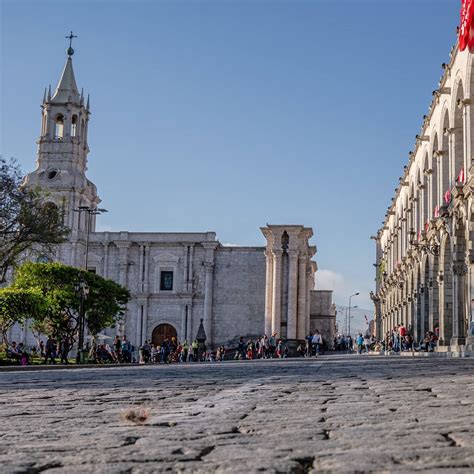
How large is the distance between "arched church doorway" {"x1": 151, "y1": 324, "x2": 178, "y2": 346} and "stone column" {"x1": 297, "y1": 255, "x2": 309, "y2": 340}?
34.0 feet

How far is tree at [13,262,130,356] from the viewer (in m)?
39.4

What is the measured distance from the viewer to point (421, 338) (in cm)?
3728

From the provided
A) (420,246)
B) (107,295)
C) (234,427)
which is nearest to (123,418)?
(234,427)

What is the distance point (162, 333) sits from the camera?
61438 millimetres

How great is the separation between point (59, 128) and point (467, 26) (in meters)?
45.5

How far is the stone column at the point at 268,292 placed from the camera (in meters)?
57.2

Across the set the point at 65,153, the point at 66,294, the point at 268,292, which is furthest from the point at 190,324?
the point at 66,294

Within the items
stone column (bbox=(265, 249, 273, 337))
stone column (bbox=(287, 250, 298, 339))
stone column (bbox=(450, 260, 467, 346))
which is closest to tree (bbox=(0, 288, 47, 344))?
stone column (bbox=(450, 260, 467, 346))

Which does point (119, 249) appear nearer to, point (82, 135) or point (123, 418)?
point (82, 135)

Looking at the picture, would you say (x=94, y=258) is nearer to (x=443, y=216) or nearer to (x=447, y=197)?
(x=447, y=197)

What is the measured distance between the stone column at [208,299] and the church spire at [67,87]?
56.9 ft

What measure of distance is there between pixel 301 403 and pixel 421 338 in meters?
31.9

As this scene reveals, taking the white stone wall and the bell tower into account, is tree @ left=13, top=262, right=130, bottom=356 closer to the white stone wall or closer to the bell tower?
the white stone wall

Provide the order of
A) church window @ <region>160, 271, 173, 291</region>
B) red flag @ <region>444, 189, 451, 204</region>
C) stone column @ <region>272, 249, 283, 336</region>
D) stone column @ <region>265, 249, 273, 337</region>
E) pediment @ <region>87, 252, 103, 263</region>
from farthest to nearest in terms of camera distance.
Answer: pediment @ <region>87, 252, 103, 263</region>, church window @ <region>160, 271, 173, 291</region>, stone column @ <region>265, 249, 273, 337</region>, stone column @ <region>272, 249, 283, 336</region>, red flag @ <region>444, 189, 451, 204</region>
